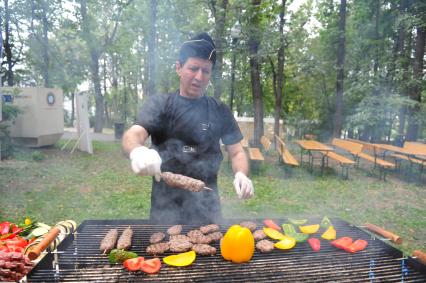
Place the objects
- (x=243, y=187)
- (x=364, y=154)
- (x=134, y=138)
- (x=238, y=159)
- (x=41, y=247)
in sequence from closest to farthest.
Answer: (x=41, y=247)
(x=243, y=187)
(x=134, y=138)
(x=238, y=159)
(x=364, y=154)

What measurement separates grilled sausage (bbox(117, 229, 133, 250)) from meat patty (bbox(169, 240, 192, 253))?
1.18 feet

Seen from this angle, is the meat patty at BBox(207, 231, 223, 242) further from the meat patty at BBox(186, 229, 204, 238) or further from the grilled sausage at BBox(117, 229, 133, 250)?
the grilled sausage at BBox(117, 229, 133, 250)

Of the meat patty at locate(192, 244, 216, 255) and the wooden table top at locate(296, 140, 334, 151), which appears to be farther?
the wooden table top at locate(296, 140, 334, 151)

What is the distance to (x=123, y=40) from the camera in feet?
73.2

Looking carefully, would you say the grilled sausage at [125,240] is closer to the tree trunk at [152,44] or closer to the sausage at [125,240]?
the sausage at [125,240]

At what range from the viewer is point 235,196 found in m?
8.23

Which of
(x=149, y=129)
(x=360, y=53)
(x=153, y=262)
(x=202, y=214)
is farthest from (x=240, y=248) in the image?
(x=360, y=53)

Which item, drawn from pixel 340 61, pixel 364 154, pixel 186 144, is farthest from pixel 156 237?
pixel 340 61

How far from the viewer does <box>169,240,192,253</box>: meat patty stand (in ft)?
7.99

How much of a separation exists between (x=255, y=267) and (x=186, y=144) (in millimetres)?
1495

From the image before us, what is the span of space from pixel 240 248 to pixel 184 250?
0.48 m

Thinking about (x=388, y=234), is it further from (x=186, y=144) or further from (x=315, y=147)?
(x=315, y=147)

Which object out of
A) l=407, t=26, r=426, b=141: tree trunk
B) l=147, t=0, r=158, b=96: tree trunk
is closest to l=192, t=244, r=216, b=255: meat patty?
l=147, t=0, r=158, b=96: tree trunk

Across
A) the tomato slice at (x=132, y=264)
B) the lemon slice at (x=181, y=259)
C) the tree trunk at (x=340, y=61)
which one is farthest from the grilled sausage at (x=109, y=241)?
the tree trunk at (x=340, y=61)
